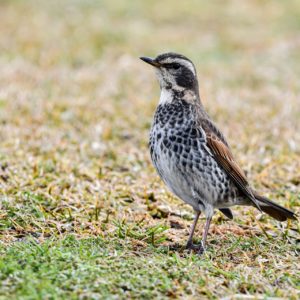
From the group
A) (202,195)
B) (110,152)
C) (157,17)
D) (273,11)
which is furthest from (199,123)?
(273,11)

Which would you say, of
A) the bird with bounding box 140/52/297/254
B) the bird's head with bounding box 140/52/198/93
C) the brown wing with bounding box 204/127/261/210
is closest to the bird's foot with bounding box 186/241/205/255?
the bird with bounding box 140/52/297/254

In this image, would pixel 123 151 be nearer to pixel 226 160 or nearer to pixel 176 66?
pixel 176 66

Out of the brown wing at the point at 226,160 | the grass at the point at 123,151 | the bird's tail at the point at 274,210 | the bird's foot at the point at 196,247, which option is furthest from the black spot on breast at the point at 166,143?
the bird's tail at the point at 274,210

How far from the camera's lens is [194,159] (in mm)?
5848

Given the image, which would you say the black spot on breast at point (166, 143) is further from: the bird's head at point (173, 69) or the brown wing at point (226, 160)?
the bird's head at point (173, 69)

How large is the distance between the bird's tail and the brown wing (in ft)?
0.38

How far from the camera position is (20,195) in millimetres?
6609

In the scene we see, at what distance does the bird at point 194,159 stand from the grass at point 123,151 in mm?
365

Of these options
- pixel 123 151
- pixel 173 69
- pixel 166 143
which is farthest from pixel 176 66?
pixel 123 151

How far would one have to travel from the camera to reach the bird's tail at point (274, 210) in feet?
20.7

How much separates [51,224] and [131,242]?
0.83 meters

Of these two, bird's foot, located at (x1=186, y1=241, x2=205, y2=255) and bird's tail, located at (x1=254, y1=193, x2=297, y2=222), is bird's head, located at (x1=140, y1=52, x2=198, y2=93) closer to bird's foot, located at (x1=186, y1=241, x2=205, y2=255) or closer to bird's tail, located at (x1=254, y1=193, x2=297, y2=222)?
bird's tail, located at (x1=254, y1=193, x2=297, y2=222)

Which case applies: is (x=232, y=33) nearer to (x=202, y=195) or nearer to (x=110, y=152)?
(x=110, y=152)

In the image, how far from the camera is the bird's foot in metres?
5.85
